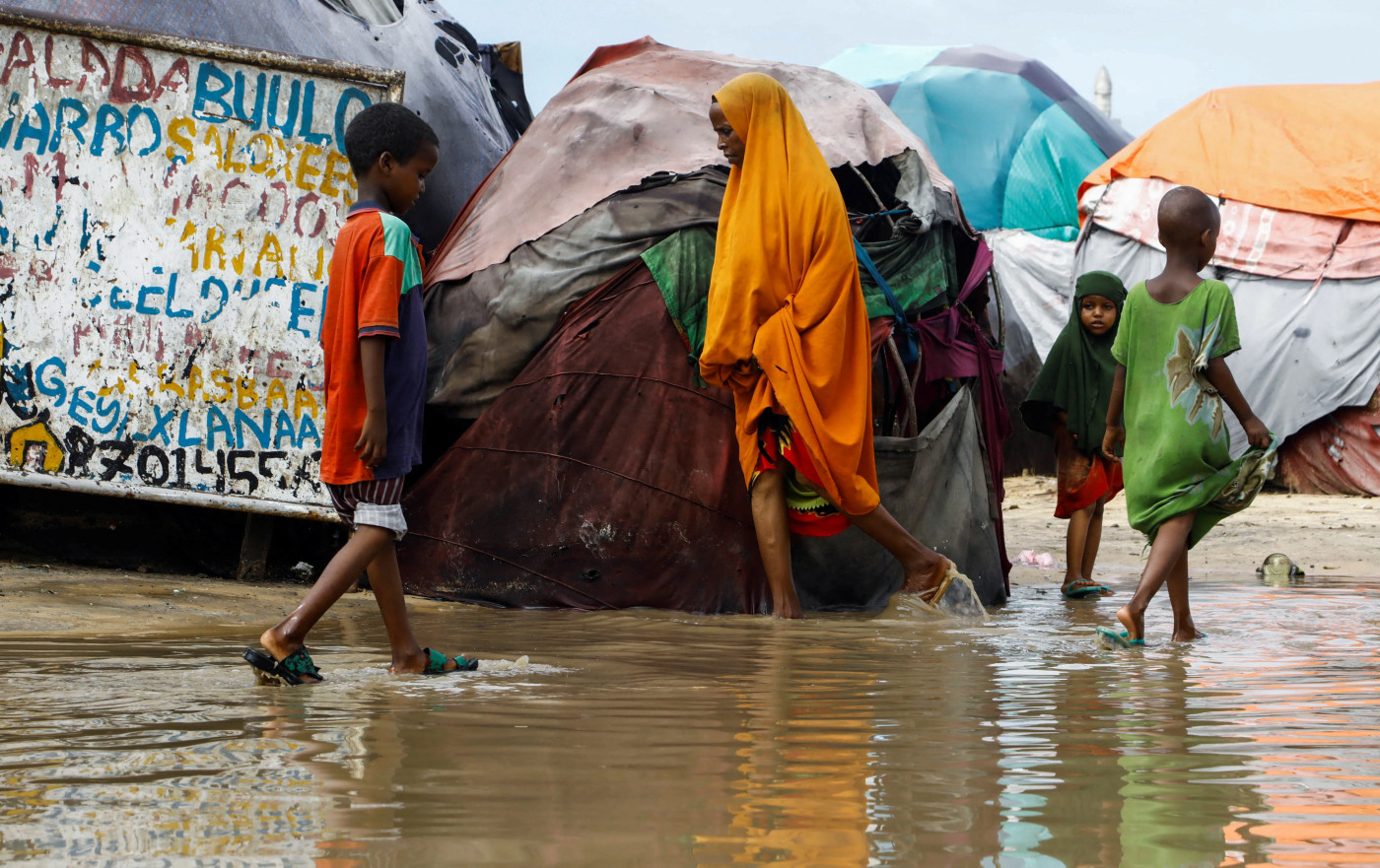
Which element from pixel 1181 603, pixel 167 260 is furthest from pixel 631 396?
pixel 1181 603

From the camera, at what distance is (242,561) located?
5.44 meters

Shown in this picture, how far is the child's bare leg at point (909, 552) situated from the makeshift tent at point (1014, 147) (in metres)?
9.41

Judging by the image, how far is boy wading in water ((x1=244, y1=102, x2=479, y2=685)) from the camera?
3309 millimetres

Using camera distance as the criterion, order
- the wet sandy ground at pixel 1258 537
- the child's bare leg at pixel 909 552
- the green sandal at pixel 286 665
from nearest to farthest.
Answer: the green sandal at pixel 286 665, the child's bare leg at pixel 909 552, the wet sandy ground at pixel 1258 537

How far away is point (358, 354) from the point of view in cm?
340

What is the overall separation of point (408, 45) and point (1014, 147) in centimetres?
1140

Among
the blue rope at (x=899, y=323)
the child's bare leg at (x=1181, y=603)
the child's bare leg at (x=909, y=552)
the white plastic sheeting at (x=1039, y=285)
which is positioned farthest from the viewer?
the white plastic sheeting at (x=1039, y=285)

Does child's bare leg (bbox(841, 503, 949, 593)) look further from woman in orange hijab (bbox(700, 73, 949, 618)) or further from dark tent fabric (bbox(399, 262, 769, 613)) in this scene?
dark tent fabric (bbox(399, 262, 769, 613))

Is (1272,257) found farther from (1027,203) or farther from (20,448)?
(20,448)

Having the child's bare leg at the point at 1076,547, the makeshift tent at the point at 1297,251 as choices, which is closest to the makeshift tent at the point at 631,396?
the child's bare leg at the point at 1076,547

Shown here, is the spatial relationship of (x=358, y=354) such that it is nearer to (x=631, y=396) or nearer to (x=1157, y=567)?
(x=631, y=396)

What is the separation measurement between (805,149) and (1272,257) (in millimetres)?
7768

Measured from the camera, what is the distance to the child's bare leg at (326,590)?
10.3 ft

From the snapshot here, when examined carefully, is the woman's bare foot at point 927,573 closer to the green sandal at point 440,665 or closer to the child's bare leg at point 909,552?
the child's bare leg at point 909,552
